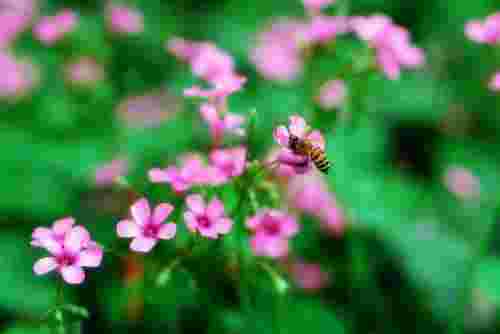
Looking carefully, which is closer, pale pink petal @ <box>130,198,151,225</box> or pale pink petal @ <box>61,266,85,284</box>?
pale pink petal @ <box>61,266,85,284</box>

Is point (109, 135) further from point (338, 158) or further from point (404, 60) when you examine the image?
point (404, 60)

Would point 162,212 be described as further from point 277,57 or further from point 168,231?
point 277,57

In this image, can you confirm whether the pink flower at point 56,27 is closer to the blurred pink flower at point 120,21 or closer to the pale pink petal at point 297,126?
the blurred pink flower at point 120,21

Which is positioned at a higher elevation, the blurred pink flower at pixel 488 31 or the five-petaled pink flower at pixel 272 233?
the blurred pink flower at pixel 488 31

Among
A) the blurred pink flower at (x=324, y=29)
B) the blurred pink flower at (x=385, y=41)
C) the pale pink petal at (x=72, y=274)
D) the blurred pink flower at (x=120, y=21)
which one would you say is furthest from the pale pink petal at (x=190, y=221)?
the blurred pink flower at (x=120, y=21)

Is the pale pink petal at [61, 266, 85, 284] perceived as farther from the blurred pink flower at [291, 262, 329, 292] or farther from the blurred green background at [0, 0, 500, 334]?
the blurred pink flower at [291, 262, 329, 292]

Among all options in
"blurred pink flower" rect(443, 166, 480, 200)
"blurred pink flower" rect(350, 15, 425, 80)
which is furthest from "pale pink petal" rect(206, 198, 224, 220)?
"blurred pink flower" rect(443, 166, 480, 200)
